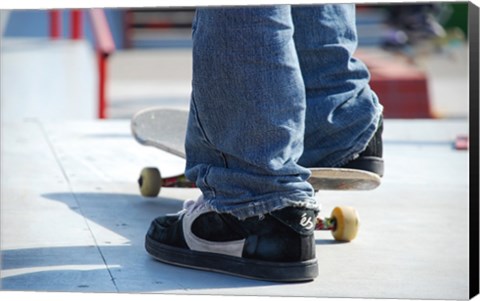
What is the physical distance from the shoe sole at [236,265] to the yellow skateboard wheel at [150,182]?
0.55 m

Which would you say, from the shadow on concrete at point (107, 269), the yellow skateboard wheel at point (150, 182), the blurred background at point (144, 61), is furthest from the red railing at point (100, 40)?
the shadow on concrete at point (107, 269)

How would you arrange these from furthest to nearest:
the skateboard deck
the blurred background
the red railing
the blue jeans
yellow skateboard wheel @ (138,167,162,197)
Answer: the red railing
the blurred background
yellow skateboard wheel @ (138,167,162,197)
the skateboard deck
the blue jeans

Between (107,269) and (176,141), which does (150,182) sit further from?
(107,269)

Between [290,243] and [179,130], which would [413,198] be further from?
[290,243]

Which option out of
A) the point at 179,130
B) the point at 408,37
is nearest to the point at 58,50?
the point at 179,130

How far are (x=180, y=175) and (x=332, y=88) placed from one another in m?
0.51

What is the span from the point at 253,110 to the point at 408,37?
1092cm

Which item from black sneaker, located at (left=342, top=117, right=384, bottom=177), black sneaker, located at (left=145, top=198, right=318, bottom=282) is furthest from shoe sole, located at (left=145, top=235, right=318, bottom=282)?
black sneaker, located at (left=342, top=117, right=384, bottom=177)

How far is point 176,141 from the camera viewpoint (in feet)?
8.04

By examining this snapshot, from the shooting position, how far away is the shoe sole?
1746mm

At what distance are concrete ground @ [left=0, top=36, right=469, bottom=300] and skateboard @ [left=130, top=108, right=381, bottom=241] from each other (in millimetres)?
40

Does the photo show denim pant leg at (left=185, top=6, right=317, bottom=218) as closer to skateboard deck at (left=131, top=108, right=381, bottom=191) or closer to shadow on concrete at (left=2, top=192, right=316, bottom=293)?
shadow on concrete at (left=2, top=192, right=316, bottom=293)

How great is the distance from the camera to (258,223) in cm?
177

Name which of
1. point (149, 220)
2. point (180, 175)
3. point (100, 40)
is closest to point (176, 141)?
point (180, 175)
